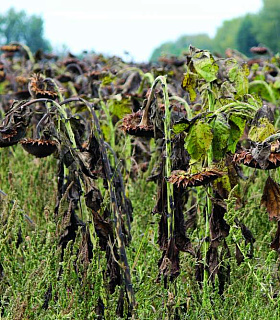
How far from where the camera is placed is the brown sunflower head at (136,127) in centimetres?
199

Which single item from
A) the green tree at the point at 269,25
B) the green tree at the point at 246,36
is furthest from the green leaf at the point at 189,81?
the green tree at the point at 246,36

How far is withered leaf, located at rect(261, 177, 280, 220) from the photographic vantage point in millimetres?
1883

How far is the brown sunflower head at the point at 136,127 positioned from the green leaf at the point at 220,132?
0.23 m

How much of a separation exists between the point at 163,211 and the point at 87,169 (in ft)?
0.96

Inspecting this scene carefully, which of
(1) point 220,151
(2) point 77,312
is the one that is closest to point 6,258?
(2) point 77,312

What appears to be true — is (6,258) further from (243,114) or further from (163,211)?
(243,114)

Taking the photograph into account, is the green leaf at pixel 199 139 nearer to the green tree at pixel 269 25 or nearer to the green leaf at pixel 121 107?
the green leaf at pixel 121 107

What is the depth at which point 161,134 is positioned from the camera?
6.52 feet

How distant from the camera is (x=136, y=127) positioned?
1993 millimetres

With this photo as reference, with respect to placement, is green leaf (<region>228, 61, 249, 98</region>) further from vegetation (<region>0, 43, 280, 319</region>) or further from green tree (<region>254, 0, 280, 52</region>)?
green tree (<region>254, 0, 280, 52</region>)

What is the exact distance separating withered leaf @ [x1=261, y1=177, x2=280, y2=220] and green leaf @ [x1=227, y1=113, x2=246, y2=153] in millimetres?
164

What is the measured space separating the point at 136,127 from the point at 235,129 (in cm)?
32

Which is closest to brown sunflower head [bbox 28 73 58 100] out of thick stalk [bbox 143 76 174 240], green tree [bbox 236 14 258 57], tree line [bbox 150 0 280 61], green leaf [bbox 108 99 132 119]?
thick stalk [bbox 143 76 174 240]

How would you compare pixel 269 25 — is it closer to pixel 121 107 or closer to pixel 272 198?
pixel 121 107
